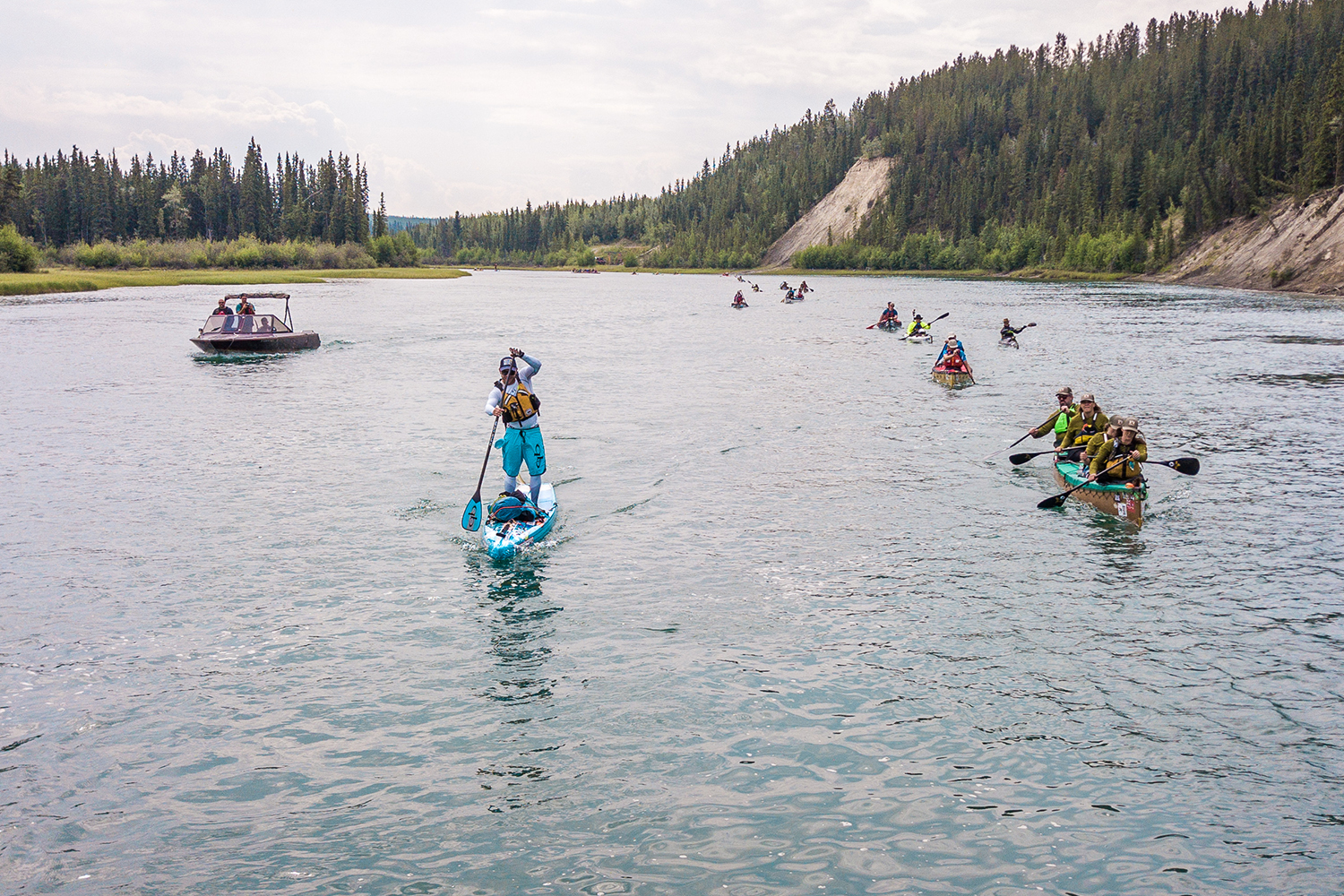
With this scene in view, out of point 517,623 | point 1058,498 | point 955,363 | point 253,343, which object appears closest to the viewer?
point 517,623

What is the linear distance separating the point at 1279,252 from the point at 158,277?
150 metres

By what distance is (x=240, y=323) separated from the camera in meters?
57.4

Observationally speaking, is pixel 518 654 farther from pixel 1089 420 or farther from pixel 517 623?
pixel 1089 420

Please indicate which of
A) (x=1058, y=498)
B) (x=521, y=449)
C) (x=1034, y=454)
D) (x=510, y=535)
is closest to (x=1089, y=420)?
(x=1034, y=454)

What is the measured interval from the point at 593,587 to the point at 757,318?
250ft

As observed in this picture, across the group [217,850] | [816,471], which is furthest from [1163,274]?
[217,850]

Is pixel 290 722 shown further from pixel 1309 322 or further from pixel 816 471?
pixel 1309 322

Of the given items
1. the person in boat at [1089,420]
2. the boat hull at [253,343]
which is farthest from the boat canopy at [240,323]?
the person in boat at [1089,420]

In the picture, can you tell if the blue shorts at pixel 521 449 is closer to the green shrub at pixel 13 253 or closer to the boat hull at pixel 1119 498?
the boat hull at pixel 1119 498

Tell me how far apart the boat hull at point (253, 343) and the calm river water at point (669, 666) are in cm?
2121

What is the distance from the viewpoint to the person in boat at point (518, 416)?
21.2m

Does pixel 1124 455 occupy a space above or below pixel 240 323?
below

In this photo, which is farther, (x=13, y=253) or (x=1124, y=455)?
(x=13, y=253)

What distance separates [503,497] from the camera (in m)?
21.2
